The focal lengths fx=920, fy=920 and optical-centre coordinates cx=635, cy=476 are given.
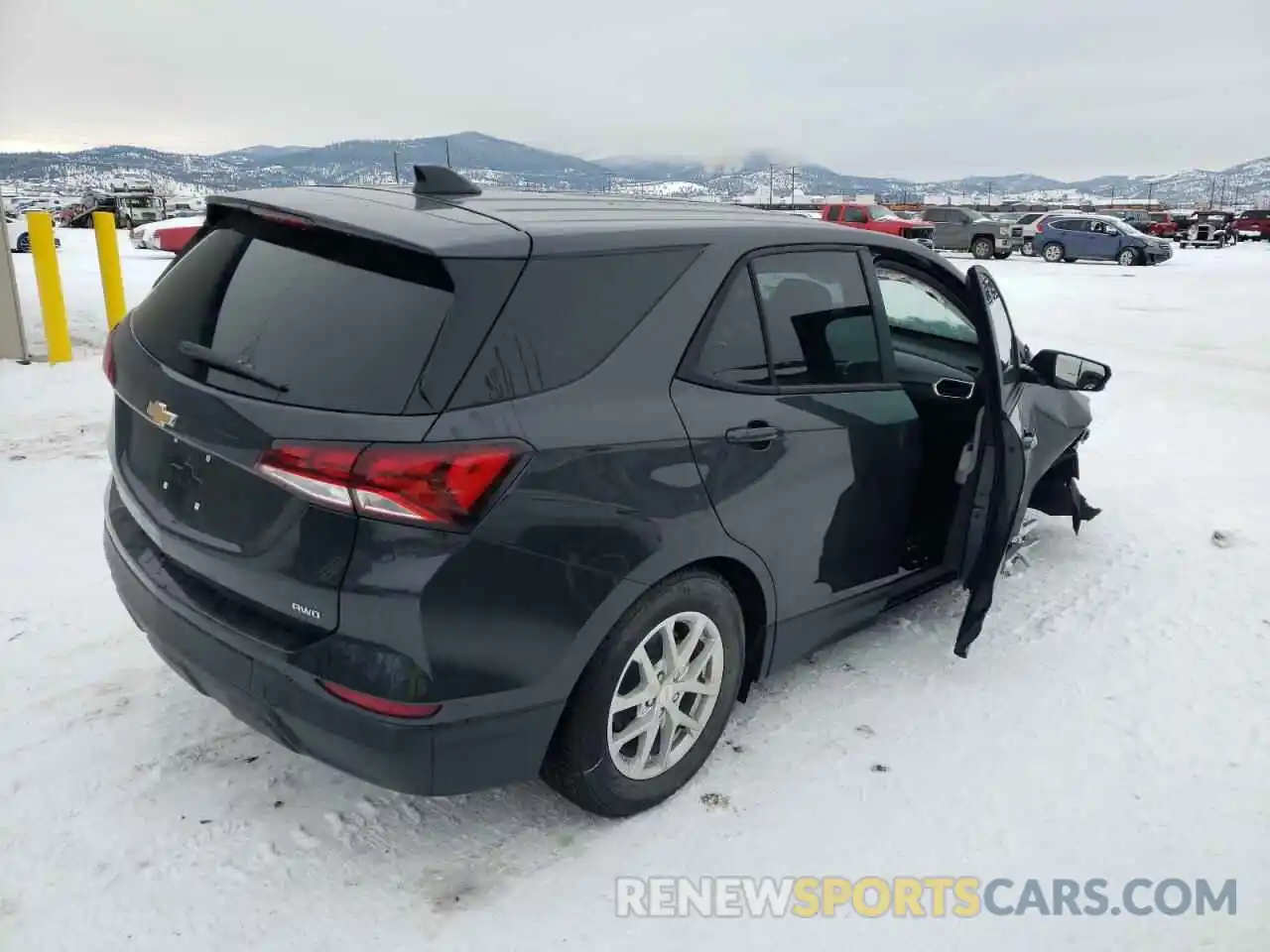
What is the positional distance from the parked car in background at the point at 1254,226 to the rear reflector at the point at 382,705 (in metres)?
48.3

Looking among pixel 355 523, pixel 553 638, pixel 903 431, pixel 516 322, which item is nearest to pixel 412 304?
pixel 516 322

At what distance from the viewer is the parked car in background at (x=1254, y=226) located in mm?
40562

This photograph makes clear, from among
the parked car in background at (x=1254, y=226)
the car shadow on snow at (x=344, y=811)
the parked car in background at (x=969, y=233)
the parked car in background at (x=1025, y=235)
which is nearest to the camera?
the car shadow on snow at (x=344, y=811)

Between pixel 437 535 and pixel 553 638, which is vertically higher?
pixel 437 535

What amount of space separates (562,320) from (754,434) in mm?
736

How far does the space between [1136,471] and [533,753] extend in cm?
523

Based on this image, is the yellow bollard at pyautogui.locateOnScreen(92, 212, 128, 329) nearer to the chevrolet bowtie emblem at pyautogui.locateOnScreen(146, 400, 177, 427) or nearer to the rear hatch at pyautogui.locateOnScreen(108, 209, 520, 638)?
the rear hatch at pyautogui.locateOnScreen(108, 209, 520, 638)

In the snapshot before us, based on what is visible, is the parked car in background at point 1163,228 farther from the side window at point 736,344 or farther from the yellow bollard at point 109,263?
the side window at point 736,344

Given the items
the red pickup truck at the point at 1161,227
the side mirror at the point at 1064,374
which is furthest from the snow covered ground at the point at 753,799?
the red pickup truck at the point at 1161,227

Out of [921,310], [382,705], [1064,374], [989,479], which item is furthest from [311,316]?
[1064,374]

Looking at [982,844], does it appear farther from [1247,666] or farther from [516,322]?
[516,322]

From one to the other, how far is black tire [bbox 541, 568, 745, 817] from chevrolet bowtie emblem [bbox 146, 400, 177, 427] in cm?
130

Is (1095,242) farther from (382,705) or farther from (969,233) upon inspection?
(382,705)

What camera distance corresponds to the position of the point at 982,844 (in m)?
2.70
